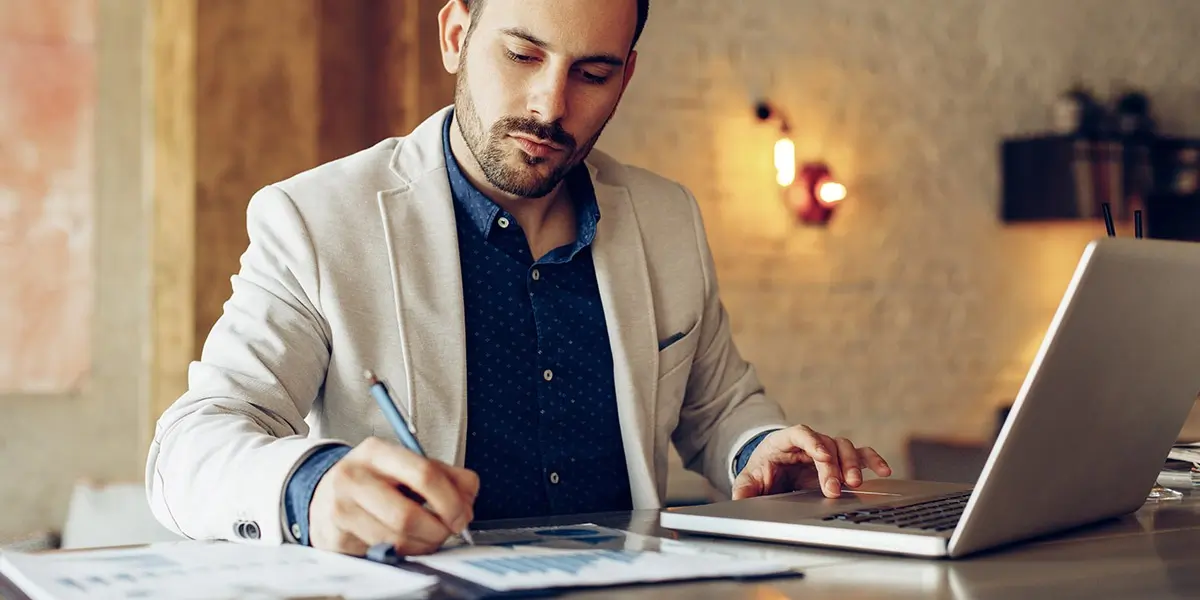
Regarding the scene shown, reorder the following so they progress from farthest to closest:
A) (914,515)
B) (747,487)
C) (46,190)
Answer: (46,190) < (747,487) < (914,515)

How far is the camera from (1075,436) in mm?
1125

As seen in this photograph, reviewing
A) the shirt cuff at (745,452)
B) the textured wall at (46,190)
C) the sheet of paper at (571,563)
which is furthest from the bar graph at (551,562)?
the textured wall at (46,190)

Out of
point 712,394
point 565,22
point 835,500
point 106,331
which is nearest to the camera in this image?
point 835,500

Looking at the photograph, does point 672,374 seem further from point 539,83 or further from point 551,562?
point 551,562

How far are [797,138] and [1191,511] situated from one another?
3924 millimetres

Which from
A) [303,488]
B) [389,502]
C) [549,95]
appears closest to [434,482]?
[389,502]

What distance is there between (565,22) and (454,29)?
0.26 meters

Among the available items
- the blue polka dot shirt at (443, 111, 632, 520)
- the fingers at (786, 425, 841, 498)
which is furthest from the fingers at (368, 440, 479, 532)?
the blue polka dot shirt at (443, 111, 632, 520)

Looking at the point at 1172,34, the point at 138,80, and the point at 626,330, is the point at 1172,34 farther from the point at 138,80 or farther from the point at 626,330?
the point at 626,330

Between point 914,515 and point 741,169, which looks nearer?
point 914,515

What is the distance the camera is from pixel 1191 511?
1447 mm

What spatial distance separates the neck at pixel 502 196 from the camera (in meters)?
1.90

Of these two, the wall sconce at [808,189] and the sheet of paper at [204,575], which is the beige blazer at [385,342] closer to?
the sheet of paper at [204,575]

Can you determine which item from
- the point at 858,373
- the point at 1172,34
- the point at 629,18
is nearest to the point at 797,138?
the point at 858,373
